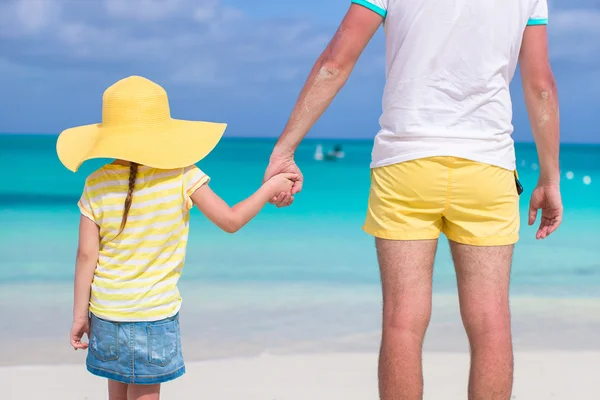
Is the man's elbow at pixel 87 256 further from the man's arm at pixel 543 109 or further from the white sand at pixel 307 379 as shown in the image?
the white sand at pixel 307 379

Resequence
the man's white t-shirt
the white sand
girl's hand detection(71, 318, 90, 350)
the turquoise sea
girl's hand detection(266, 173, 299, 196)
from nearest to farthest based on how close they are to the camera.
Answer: the man's white t-shirt → girl's hand detection(71, 318, 90, 350) → girl's hand detection(266, 173, 299, 196) → the white sand → the turquoise sea

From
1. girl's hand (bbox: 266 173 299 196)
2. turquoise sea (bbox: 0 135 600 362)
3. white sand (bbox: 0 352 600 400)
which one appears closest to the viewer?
girl's hand (bbox: 266 173 299 196)

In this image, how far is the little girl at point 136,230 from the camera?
247 cm

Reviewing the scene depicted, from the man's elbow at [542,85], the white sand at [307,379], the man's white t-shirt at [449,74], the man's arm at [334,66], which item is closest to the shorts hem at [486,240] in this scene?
the man's white t-shirt at [449,74]

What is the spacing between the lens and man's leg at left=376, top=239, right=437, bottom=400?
2.50 m

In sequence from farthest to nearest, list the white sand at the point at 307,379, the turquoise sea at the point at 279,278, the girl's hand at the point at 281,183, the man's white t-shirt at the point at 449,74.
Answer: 1. the turquoise sea at the point at 279,278
2. the white sand at the point at 307,379
3. the girl's hand at the point at 281,183
4. the man's white t-shirt at the point at 449,74

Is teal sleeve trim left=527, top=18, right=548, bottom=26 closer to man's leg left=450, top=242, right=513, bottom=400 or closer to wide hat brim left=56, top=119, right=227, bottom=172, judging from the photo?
man's leg left=450, top=242, right=513, bottom=400

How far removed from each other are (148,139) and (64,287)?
18.2 ft

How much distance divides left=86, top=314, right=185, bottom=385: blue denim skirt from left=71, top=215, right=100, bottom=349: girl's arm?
0.04 metres

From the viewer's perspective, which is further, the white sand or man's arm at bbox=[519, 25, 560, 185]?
the white sand

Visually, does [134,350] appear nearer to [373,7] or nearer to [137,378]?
[137,378]

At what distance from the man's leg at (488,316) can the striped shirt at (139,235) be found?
84 centimetres

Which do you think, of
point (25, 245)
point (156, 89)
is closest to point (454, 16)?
point (156, 89)

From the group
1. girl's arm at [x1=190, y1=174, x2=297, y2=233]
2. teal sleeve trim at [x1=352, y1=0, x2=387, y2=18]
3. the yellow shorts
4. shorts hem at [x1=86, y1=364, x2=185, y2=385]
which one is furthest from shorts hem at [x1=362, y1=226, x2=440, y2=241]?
shorts hem at [x1=86, y1=364, x2=185, y2=385]
